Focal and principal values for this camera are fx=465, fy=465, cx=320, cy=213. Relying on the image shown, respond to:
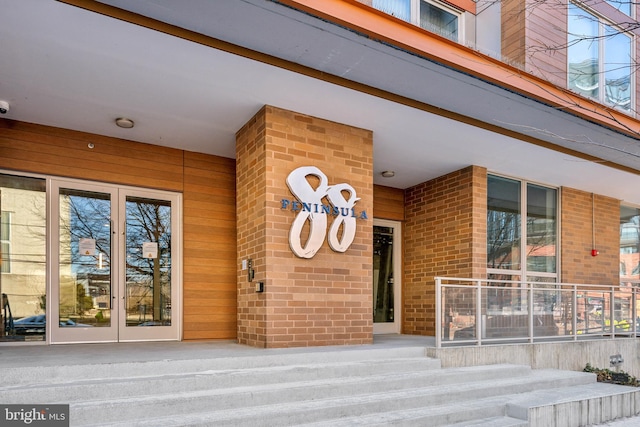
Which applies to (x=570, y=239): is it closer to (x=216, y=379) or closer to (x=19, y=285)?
(x=216, y=379)

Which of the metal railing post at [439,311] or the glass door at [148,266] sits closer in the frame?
the metal railing post at [439,311]

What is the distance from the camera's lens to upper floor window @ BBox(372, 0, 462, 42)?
21.8 ft

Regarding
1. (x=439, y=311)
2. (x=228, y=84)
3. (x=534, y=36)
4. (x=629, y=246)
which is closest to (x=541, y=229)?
(x=629, y=246)

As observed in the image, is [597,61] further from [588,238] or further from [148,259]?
[148,259]

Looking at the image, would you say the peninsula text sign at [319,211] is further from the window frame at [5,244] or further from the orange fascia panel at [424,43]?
the window frame at [5,244]

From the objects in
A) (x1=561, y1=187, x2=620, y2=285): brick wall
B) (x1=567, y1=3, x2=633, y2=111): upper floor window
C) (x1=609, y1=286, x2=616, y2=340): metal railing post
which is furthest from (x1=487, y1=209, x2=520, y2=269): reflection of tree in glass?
(x1=567, y1=3, x2=633, y2=111): upper floor window

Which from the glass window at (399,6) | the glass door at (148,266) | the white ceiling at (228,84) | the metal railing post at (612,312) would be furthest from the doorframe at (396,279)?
the glass door at (148,266)

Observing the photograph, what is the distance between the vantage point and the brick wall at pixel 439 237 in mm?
7816

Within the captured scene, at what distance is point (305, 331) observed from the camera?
5559 millimetres

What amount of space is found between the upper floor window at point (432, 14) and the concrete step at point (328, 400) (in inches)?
182

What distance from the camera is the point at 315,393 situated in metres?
4.23

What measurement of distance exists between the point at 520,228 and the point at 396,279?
248 centimetres

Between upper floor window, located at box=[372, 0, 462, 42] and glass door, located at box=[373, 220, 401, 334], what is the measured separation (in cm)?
362

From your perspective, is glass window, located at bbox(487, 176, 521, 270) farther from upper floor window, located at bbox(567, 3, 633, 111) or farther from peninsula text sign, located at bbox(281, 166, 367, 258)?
peninsula text sign, located at bbox(281, 166, 367, 258)
